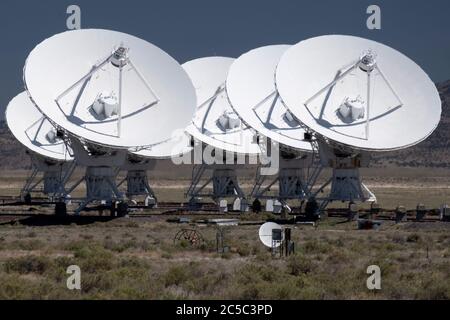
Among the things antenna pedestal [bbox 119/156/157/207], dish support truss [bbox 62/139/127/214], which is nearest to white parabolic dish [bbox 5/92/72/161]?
antenna pedestal [bbox 119/156/157/207]

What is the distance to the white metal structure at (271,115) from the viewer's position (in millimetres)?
56094

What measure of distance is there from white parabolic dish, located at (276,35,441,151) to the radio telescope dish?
49.3ft

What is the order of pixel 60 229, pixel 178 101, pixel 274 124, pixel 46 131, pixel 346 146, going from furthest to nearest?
pixel 46 131
pixel 274 124
pixel 178 101
pixel 346 146
pixel 60 229

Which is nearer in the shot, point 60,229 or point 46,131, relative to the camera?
point 60,229

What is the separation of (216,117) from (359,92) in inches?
713

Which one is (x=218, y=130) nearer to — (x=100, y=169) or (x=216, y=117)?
(x=216, y=117)

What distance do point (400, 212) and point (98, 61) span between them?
19257 millimetres

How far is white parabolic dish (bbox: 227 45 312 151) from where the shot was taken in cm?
5584

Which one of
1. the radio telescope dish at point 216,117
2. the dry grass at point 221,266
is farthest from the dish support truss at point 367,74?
the radio telescope dish at point 216,117

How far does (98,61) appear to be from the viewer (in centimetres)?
4888

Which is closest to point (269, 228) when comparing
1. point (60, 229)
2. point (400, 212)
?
point (60, 229)

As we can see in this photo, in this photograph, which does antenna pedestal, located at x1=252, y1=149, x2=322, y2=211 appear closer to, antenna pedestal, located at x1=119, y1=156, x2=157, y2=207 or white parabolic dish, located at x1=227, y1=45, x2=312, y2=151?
white parabolic dish, located at x1=227, y1=45, x2=312, y2=151

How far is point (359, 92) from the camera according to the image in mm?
50188
